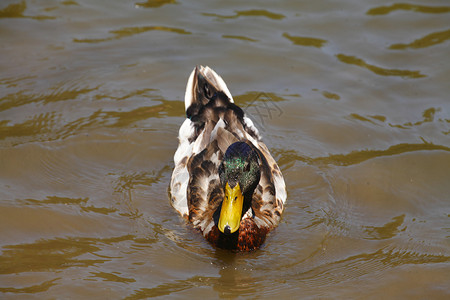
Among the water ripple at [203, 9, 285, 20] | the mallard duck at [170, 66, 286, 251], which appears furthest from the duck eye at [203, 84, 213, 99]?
the water ripple at [203, 9, 285, 20]

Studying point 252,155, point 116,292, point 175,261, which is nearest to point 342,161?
point 252,155

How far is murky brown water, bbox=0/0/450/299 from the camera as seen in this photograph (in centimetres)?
540

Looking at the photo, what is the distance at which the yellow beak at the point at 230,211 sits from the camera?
5.50 metres

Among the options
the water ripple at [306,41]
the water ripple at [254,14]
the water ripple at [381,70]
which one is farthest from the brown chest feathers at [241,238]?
the water ripple at [254,14]

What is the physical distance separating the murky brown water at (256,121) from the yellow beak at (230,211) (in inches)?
15.2

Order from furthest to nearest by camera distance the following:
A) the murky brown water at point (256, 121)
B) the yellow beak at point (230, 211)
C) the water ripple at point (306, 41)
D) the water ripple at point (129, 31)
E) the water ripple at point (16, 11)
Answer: the water ripple at point (16, 11), the water ripple at point (306, 41), the water ripple at point (129, 31), the yellow beak at point (230, 211), the murky brown water at point (256, 121)

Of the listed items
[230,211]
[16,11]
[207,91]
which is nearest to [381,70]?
[207,91]

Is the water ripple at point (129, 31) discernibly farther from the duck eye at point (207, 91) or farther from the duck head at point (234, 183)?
the duck head at point (234, 183)

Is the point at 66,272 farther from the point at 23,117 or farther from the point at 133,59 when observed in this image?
the point at 133,59

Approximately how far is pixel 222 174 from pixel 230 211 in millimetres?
343

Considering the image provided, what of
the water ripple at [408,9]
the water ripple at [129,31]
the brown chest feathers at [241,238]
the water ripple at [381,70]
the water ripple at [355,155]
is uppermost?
the water ripple at [408,9]

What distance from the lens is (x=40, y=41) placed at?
29.6ft

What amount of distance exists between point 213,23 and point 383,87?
2.89 metres

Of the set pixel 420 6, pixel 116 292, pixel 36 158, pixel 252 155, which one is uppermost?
pixel 420 6
